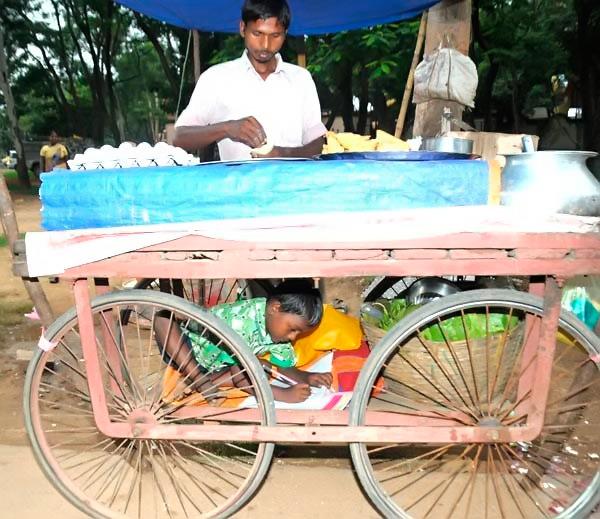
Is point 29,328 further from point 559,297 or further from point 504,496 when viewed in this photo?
point 559,297

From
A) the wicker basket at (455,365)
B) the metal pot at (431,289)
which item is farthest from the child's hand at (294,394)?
the metal pot at (431,289)

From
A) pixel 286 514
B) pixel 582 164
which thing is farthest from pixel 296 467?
pixel 582 164

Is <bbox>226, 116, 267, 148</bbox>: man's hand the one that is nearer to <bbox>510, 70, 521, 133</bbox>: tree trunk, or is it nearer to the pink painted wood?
the pink painted wood

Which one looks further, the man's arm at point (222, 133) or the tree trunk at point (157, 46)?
the tree trunk at point (157, 46)

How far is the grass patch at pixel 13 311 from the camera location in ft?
15.9

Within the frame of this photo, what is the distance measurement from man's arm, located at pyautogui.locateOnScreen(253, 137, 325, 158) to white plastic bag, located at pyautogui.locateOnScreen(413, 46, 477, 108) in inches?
63.1

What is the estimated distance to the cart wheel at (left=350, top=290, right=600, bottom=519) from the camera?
1.93 m

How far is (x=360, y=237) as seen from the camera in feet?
5.77

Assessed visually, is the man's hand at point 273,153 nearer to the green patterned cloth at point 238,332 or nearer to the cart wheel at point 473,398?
the green patterned cloth at point 238,332

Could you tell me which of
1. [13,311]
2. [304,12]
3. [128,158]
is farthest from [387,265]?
[13,311]

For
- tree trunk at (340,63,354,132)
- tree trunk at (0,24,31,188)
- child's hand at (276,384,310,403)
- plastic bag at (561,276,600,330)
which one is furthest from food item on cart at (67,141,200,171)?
tree trunk at (0,24,31,188)

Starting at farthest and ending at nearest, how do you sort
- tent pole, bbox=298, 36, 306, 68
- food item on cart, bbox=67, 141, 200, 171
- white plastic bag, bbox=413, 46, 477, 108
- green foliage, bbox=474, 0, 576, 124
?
green foliage, bbox=474, 0, 576, 124 → tent pole, bbox=298, 36, 306, 68 → white plastic bag, bbox=413, 46, 477, 108 → food item on cart, bbox=67, 141, 200, 171

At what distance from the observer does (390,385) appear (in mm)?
2381

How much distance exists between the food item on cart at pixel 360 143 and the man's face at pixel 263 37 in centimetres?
92
